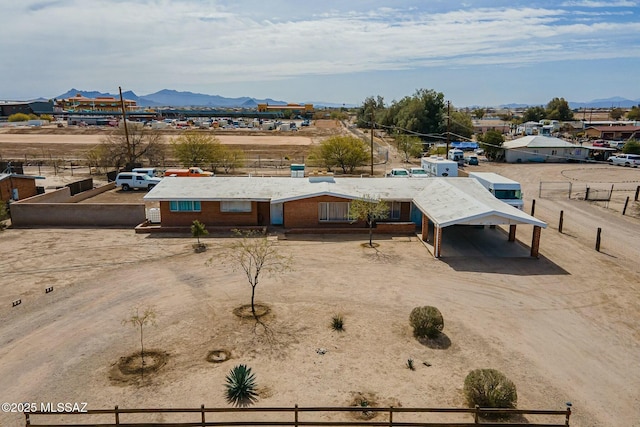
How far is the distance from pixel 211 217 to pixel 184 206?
1809 millimetres

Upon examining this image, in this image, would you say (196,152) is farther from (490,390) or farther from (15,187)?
(490,390)

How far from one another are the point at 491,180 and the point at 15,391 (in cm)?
3035

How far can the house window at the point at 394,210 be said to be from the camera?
97.1 feet

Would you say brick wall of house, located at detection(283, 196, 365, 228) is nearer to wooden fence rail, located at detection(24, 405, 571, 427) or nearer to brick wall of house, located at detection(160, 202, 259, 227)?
brick wall of house, located at detection(160, 202, 259, 227)

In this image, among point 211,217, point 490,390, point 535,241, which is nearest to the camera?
point 490,390

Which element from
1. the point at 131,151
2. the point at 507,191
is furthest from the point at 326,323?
the point at 131,151

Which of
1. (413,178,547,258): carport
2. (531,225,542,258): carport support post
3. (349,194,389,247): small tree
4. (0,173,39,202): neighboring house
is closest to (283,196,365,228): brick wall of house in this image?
(349,194,389,247): small tree

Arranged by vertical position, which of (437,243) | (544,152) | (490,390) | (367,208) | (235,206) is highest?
(544,152)

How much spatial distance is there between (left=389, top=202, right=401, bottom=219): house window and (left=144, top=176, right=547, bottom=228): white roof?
25.4 inches

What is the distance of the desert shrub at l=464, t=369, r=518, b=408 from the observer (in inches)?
458

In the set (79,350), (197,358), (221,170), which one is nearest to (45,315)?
(79,350)

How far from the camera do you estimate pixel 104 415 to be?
11.6 meters

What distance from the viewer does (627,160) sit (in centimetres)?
5741

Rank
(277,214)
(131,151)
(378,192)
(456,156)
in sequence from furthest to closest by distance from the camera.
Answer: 1. (456,156)
2. (131,151)
3. (277,214)
4. (378,192)
